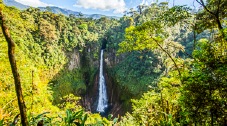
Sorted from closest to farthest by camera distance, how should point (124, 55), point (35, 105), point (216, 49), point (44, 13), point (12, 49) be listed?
point (12, 49), point (216, 49), point (35, 105), point (44, 13), point (124, 55)

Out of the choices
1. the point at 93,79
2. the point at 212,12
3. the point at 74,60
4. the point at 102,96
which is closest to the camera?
the point at 212,12

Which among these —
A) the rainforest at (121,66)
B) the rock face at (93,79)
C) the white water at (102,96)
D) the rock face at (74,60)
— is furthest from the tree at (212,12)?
the rock face at (74,60)

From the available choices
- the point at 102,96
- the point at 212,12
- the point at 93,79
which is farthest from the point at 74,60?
the point at 212,12

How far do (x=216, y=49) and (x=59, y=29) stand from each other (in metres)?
25.7

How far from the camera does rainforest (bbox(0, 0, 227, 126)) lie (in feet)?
10.9

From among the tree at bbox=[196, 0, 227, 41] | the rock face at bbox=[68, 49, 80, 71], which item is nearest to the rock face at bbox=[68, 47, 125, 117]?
→ the rock face at bbox=[68, 49, 80, 71]

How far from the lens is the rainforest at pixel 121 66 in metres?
3.32

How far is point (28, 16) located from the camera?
22.2m

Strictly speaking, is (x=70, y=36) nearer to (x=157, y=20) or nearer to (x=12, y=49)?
(x=157, y=20)

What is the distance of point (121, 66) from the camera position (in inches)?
1174

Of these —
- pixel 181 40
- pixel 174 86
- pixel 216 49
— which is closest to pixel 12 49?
pixel 216 49

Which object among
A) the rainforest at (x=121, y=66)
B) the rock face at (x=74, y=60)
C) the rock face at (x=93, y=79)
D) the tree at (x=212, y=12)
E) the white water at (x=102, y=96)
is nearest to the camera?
the rainforest at (x=121, y=66)

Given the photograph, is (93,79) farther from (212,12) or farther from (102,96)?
(212,12)

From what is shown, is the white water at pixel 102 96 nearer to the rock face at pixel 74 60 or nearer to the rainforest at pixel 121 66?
the rainforest at pixel 121 66
